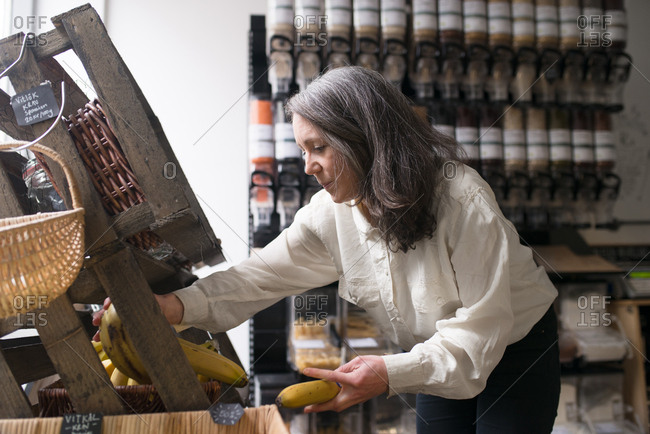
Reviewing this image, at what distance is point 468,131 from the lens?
287 centimetres

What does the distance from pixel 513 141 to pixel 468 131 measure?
0.77 ft

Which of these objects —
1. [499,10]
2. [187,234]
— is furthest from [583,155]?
[187,234]

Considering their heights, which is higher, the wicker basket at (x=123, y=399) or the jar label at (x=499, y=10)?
the jar label at (x=499, y=10)

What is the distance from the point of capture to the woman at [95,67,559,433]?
1.15 m

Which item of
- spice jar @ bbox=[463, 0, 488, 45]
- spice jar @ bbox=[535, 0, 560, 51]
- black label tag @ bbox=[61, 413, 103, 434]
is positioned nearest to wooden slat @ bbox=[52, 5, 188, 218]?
black label tag @ bbox=[61, 413, 103, 434]

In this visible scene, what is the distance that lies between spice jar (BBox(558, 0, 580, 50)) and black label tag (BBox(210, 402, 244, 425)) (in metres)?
2.65

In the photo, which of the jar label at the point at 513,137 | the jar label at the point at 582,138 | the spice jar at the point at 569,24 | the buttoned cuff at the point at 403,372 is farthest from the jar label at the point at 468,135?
the buttoned cuff at the point at 403,372

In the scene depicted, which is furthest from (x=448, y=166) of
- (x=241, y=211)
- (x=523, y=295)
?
(x=241, y=211)

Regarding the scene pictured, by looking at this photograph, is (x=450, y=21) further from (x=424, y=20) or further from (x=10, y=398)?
(x=10, y=398)

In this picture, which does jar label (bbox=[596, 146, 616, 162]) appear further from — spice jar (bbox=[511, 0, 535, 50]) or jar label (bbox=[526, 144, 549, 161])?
spice jar (bbox=[511, 0, 535, 50])

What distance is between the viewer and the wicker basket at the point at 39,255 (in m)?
0.76

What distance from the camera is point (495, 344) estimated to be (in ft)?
3.78

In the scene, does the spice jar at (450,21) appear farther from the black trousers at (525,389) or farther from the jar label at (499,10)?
the black trousers at (525,389)

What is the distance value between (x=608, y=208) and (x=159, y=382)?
109 inches
